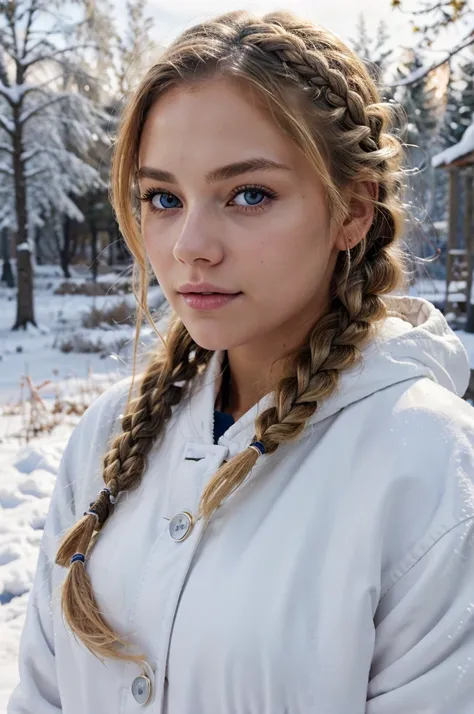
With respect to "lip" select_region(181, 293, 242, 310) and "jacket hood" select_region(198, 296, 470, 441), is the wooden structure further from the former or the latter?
"lip" select_region(181, 293, 242, 310)

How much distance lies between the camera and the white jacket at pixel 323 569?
1.06 metres

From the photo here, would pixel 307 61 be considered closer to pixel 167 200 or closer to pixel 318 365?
pixel 167 200

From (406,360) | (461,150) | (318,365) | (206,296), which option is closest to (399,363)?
(406,360)

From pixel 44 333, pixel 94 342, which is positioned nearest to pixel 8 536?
pixel 94 342

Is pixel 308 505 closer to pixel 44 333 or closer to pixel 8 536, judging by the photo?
pixel 8 536

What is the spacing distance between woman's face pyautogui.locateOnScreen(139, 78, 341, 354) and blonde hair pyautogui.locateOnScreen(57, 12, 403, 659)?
0.04 m

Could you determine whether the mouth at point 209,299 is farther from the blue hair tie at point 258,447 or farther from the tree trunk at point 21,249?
the tree trunk at point 21,249

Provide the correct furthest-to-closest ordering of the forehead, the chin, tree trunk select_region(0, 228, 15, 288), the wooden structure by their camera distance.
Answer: tree trunk select_region(0, 228, 15, 288), the wooden structure, the chin, the forehead

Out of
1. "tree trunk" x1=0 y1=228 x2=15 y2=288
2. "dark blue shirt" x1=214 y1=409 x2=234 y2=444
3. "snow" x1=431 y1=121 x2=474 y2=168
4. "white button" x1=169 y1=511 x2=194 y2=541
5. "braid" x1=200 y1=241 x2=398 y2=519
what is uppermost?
"snow" x1=431 y1=121 x2=474 y2=168

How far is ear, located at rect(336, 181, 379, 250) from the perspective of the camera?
1.33 metres

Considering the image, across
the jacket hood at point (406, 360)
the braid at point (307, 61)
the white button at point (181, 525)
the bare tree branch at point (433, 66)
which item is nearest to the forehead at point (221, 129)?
the braid at point (307, 61)

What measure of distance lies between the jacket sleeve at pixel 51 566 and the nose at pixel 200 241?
594 millimetres

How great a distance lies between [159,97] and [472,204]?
38.7ft

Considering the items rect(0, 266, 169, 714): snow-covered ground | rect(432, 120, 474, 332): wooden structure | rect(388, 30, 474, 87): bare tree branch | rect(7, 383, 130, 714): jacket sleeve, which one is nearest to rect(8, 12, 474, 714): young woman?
rect(7, 383, 130, 714): jacket sleeve
